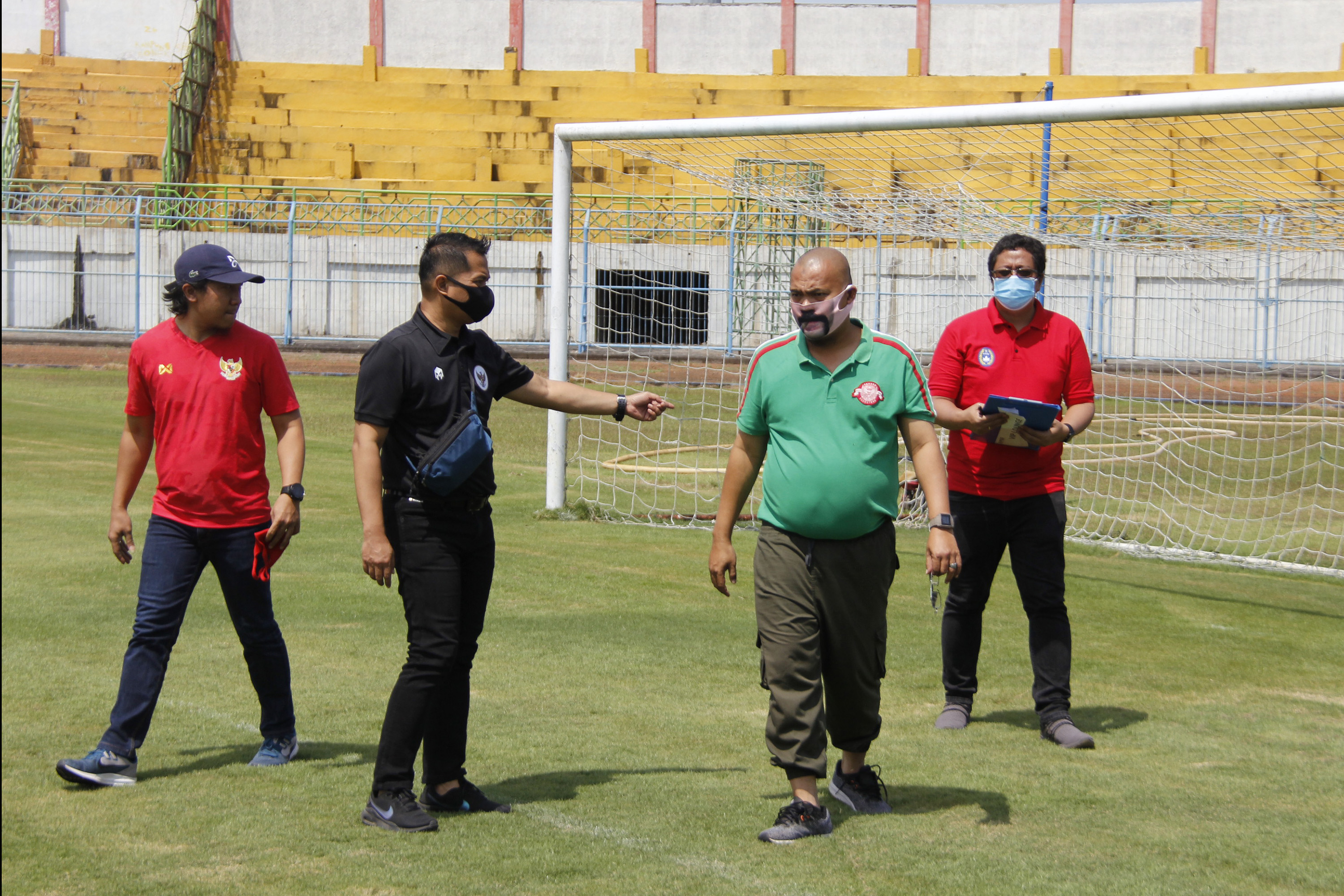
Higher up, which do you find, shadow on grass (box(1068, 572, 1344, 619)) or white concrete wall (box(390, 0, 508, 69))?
white concrete wall (box(390, 0, 508, 69))

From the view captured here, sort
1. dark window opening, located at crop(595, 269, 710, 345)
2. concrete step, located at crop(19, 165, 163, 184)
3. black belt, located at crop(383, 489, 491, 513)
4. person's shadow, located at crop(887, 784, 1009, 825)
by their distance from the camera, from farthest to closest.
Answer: concrete step, located at crop(19, 165, 163, 184) → dark window opening, located at crop(595, 269, 710, 345) → person's shadow, located at crop(887, 784, 1009, 825) → black belt, located at crop(383, 489, 491, 513)

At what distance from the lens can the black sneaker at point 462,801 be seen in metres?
4.39

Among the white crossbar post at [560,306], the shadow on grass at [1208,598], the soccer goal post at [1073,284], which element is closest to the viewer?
the shadow on grass at [1208,598]

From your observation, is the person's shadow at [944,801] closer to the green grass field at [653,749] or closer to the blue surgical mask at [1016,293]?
the green grass field at [653,749]

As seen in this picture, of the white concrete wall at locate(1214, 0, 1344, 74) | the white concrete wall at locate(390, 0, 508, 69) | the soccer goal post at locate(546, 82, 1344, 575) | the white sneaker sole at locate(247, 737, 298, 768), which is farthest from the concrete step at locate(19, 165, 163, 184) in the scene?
the white sneaker sole at locate(247, 737, 298, 768)

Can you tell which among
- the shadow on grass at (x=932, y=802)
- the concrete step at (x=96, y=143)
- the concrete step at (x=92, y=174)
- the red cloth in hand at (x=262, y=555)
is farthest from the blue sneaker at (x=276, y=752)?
the concrete step at (x=96, y=143)

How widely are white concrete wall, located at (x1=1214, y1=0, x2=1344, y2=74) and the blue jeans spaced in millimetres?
32789

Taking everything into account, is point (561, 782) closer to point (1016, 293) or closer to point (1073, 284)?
point (1016, 293)

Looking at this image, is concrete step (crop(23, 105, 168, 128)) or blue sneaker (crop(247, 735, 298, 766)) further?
concrete step (crop(23, 105, 168, 128))

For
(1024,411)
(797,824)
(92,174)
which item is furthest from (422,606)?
(92,174)

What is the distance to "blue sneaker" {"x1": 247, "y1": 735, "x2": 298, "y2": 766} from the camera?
4.80 metres

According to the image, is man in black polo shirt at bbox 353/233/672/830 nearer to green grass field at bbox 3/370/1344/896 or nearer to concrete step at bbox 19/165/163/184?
green grass field at bbox 3/370/1344/896

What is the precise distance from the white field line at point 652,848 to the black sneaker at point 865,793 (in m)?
0.72

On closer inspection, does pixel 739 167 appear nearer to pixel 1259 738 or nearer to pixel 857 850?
pixel 1259 738
